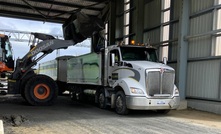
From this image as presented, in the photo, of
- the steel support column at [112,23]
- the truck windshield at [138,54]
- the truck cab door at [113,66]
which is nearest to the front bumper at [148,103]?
the truck cab door at [113,66]

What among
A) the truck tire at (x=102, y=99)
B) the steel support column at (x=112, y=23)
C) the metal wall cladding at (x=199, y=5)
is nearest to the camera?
the truck tire at (x=102, y=99)

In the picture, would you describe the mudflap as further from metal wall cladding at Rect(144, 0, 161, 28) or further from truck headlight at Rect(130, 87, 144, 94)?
metal wall cladding at Rect(144, 0, 161, 28)

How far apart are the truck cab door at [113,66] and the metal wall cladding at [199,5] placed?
4.97 meters

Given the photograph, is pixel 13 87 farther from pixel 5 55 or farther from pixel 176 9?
pixel 176 9

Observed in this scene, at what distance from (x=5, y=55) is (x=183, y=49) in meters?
9.55

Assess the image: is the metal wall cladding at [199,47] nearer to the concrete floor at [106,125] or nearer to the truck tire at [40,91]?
the concrete floor at [106,125]

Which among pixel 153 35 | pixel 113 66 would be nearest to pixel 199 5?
pixel 153 35

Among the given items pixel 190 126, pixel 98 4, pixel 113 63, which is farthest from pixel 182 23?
pixel 98 4

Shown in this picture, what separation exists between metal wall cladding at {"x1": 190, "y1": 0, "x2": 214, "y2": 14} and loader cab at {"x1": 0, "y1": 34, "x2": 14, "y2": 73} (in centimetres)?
1005

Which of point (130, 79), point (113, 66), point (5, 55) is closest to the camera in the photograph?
point (130, 79)

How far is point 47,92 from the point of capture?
14414 millimetres

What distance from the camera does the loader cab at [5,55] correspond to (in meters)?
16.4

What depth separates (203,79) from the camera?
14.0 m

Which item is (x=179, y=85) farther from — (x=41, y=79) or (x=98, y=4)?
(x=98, y=4)
